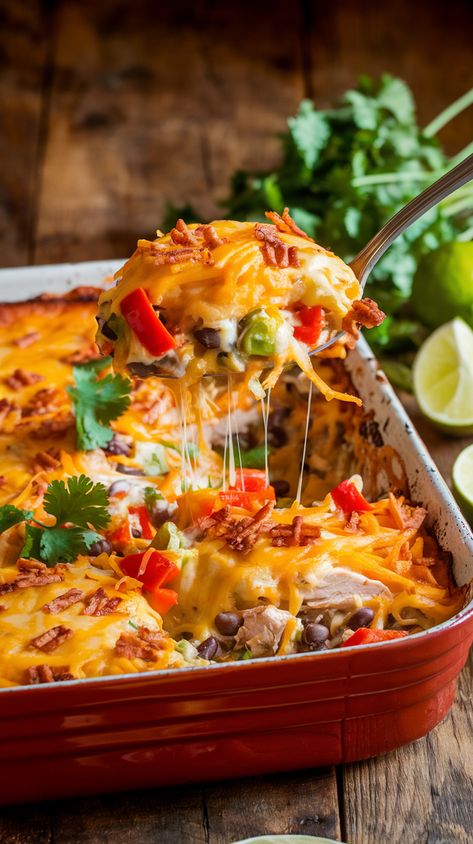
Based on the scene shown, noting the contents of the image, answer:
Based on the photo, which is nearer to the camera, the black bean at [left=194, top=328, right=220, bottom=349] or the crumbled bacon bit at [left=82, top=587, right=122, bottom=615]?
the crumbled bacon bit at [left=82, top=587, right=122, bottom=615]

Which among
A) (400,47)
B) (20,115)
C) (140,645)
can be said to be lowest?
(140,645)

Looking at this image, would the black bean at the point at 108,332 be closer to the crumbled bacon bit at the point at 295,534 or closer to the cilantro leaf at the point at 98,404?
the cilantro leaf at the point at 98,404

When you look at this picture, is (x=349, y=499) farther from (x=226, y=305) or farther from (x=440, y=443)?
(x=440, y=443)

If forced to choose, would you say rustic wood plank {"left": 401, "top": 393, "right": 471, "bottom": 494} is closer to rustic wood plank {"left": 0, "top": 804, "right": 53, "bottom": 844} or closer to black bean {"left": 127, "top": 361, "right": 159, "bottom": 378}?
black bean {"left": 127, "top": 361, "right": 159, "bottom": 378}

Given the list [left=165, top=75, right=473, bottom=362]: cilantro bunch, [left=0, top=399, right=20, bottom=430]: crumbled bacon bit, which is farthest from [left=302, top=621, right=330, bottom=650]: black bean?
[left=165, top=75, right=473, bottom=362]: cilantro bunch

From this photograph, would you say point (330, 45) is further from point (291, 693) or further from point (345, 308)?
point (291, 693)

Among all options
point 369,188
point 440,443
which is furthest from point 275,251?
point 369,188

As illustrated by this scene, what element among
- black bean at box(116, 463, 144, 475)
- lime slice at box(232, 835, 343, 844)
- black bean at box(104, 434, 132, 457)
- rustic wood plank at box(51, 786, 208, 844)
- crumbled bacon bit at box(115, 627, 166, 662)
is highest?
black bean at box(104, 434, 132, 457)
